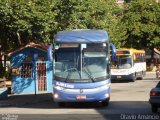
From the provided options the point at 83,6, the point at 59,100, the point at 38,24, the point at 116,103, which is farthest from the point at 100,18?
the point at 59,100

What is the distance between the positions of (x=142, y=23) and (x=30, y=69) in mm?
40049

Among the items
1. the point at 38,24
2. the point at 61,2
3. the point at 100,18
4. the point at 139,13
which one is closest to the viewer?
the point at 38,24

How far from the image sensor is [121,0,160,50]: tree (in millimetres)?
69181

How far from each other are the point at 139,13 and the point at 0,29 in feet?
132

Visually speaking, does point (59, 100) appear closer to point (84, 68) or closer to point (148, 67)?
point (84, 68)

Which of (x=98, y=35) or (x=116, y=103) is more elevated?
(x=98, y=35)

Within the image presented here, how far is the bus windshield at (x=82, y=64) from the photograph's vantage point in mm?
23078

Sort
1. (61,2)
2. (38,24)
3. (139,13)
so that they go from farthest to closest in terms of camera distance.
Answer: (139,13)
(61,2)
(38,24)

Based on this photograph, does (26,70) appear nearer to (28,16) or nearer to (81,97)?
(28,16)

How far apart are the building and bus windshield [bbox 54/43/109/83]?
8719 mm

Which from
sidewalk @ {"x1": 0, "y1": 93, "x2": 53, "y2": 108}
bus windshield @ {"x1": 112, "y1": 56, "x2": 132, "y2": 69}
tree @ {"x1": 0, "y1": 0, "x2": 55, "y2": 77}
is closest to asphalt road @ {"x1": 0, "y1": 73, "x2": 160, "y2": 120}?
sidewalk @ {"x1": 0, "y1": 93, "x2": 53, "y2": 108}

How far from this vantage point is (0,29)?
1292 inches

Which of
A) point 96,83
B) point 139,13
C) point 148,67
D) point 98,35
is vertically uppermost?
point 98,35

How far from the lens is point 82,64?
23312 millimetres
